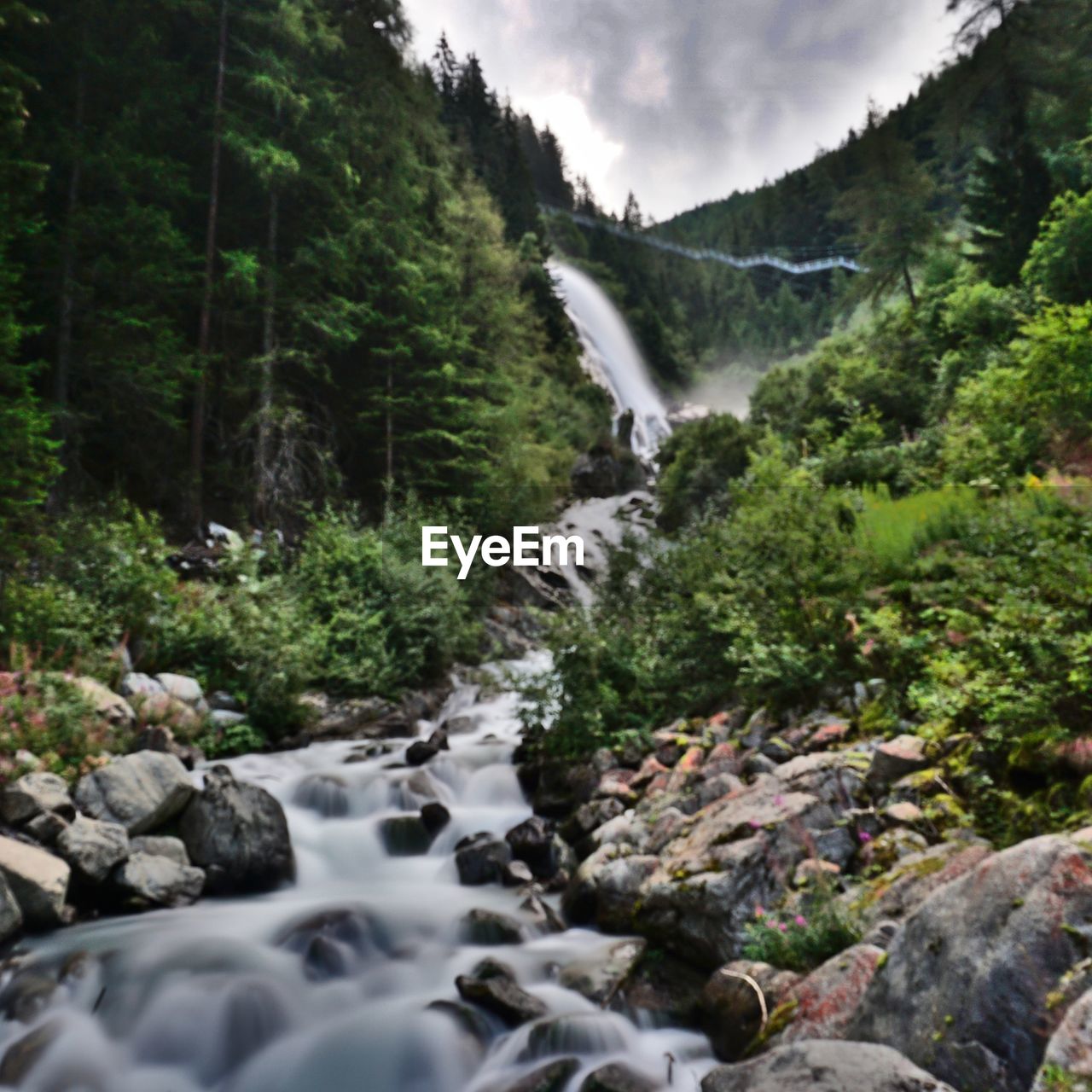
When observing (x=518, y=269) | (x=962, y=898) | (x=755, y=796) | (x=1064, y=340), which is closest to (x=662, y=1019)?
(x=755, y=796)

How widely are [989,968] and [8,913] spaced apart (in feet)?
19.7

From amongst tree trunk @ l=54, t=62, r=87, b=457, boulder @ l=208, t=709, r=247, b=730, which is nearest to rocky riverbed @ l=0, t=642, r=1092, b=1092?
boulder @ l=208, t=709, r=247, b=730

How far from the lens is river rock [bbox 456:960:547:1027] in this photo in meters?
4.61

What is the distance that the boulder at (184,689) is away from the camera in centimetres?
915

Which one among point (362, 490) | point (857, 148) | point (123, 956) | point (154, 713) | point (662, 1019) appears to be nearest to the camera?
point (662, 1019)

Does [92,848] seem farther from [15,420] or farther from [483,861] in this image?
[15,420]

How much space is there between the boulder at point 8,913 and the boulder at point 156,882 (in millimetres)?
750

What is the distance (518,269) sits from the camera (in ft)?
84.6

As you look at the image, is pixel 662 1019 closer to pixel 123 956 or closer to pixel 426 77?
pixel 123 956

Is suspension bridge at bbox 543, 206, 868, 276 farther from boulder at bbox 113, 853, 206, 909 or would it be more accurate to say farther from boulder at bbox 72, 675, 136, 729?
boulder at bbox 113, 853, 206, 909

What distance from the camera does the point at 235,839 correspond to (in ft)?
21.8

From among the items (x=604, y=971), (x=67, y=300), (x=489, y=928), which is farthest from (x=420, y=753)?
(x=67, y=300)

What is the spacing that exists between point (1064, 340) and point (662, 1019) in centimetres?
917

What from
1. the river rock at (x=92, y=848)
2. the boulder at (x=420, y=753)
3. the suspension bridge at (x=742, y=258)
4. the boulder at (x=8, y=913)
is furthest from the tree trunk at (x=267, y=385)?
the suspension bridge at (x=742, y=258)
